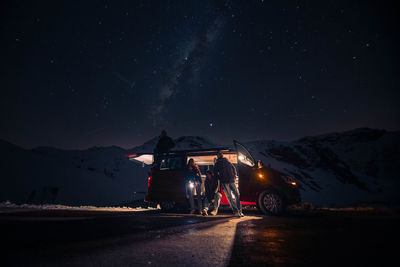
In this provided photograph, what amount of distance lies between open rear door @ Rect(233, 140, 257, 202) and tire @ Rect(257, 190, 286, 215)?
32 centimetres

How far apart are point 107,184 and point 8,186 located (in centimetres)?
1116

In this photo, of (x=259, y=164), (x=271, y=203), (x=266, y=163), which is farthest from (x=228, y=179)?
(x=266, y=163)

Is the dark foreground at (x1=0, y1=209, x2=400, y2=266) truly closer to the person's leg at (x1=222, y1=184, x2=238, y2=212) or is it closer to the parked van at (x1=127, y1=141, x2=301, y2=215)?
the person's leg at (x1=222, y1=184, x2=238, y2=212)

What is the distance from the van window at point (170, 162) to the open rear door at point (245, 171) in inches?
81.9

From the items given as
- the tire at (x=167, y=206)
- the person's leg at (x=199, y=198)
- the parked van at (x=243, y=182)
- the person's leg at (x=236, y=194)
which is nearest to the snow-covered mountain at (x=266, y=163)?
the tire at (x=167, y=206)

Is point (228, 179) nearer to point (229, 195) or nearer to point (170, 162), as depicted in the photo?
point (229, 195)

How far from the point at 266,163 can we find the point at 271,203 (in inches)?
2313

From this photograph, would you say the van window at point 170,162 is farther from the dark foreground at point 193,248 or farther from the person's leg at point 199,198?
the dark foreground at point 193,248

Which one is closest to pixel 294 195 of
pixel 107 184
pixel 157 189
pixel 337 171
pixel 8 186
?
pixel 157 189

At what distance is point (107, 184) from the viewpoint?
2853 cm

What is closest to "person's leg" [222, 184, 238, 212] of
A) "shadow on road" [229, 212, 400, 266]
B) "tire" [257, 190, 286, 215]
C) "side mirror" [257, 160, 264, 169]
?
"tire" [257, 190, 286, 215]

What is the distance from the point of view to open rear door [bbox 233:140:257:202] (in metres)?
7.31

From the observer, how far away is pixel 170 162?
8266mm

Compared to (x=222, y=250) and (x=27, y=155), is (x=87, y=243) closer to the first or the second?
(x=222, y=250)
